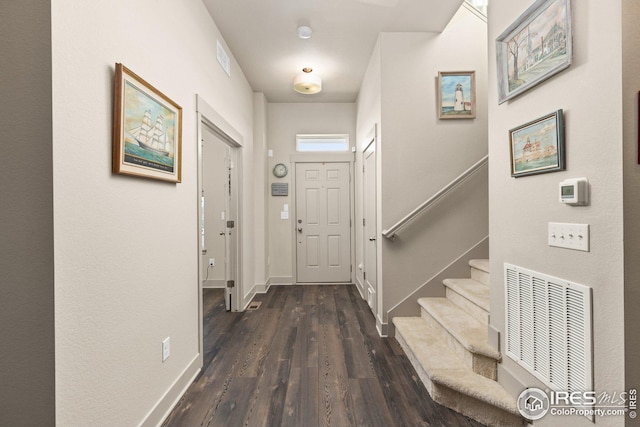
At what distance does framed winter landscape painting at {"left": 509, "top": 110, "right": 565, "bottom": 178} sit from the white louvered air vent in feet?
1.82

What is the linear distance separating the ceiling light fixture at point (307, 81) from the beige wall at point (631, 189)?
307 cm

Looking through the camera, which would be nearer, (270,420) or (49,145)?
(49,145)

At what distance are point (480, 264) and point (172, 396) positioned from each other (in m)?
2.70

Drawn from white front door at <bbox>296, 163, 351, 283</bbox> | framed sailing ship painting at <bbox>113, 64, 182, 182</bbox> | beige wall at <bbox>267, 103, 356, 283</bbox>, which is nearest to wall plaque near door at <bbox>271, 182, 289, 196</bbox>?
beige wall at <bbox>267, 103, 356, 283</bbox>

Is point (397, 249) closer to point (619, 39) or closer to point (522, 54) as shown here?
point (522, 54)

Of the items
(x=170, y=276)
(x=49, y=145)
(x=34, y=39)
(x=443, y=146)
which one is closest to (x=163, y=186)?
(x=170, y=276)

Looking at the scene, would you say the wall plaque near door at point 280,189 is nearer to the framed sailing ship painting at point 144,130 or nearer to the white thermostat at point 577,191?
the framed sailing ship painting at point 144,130

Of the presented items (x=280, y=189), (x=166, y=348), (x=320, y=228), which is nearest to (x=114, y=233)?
(x=166, y=348)

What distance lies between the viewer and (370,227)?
3.62 metres

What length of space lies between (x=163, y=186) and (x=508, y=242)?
2.14m

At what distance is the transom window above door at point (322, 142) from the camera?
495cm

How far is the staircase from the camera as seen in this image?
1.73m

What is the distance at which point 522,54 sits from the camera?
1.60m

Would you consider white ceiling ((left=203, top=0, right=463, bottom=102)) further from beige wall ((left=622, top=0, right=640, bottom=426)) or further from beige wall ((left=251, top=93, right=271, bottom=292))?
beige wall ((left=622, top=0, right=640, bottom=426))
